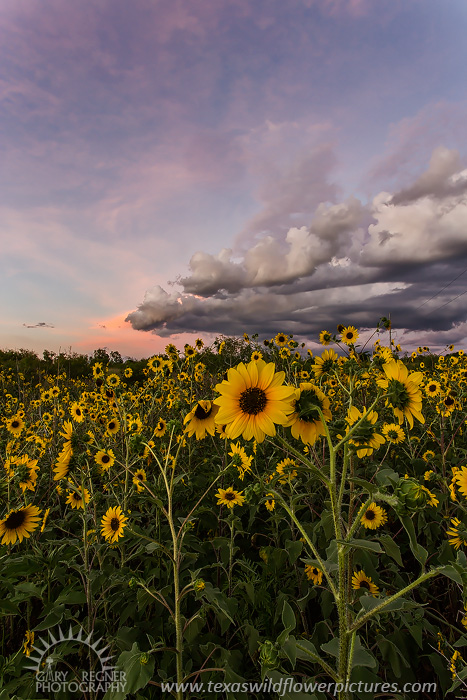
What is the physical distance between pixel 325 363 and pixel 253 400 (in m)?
1.76

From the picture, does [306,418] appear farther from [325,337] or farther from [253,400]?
[325,337]

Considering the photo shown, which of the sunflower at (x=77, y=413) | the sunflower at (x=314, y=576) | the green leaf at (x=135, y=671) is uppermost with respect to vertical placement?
the sunflower at (x=77, y=413)

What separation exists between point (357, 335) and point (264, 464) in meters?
2.45

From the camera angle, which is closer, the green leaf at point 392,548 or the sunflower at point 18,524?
the green leaf at point 392,548

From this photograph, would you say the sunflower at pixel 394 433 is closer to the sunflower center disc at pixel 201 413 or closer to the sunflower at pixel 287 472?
the sunflower at pixel 287 472

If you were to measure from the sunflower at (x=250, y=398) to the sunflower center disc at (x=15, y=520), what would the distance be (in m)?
2.21

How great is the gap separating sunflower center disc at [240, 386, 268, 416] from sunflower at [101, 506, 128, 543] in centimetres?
163

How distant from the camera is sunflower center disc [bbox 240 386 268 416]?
1412 mm

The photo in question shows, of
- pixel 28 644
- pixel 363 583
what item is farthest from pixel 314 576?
pixel 28 644

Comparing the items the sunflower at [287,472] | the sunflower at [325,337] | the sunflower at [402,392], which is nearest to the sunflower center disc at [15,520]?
the sunflower at [287,472]

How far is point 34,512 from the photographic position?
2.72 meters

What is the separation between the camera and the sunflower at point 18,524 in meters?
2.57

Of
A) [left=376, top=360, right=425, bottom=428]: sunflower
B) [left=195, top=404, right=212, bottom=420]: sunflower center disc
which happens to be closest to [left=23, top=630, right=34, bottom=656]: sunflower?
[left=195, top=404, right=212, bottom=420]: sunflower center disc

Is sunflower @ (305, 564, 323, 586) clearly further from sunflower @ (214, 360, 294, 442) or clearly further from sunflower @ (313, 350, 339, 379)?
sunflower @ (214, 360, 294, 442)
